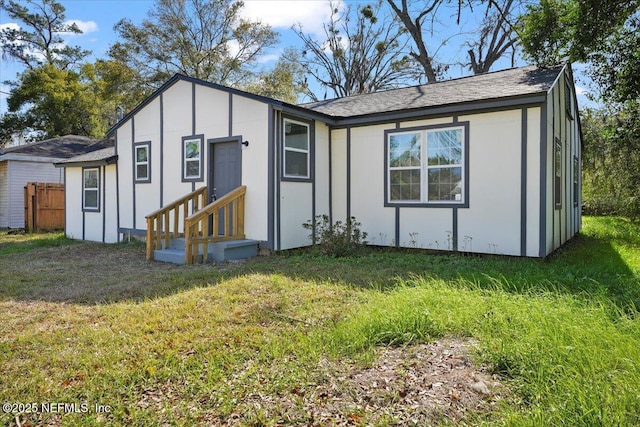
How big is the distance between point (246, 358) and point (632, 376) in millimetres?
2511

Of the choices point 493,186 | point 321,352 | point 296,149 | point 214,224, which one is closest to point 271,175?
point 296,149

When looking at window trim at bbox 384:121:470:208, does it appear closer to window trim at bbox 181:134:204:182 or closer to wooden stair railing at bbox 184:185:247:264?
wooden stair railing at bbox 184:185:247:264

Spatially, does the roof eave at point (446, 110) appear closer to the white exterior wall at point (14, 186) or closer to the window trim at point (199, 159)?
the window trim at point (199, 159)

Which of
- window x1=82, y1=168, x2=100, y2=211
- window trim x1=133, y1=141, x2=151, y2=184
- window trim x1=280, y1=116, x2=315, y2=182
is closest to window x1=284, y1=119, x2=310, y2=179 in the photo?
window trim x1=280, y1=116, x2=315, y2=182

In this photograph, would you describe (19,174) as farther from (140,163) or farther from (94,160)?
(140,163)

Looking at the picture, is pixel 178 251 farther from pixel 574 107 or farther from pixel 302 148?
pixel 574 107

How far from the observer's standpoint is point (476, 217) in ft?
25.6

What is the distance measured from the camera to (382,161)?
29.0 feet

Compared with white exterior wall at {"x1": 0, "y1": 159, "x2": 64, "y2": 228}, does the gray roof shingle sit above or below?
above

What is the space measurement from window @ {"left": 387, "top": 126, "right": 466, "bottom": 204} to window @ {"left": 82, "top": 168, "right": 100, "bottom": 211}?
316 inches

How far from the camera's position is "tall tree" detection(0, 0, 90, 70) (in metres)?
26.5

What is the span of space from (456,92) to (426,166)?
5.97 feet

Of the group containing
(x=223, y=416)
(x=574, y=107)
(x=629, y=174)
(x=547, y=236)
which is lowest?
(x=223, y=416)

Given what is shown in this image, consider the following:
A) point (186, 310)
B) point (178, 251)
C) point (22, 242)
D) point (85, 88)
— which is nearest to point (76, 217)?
point (22, 242)
